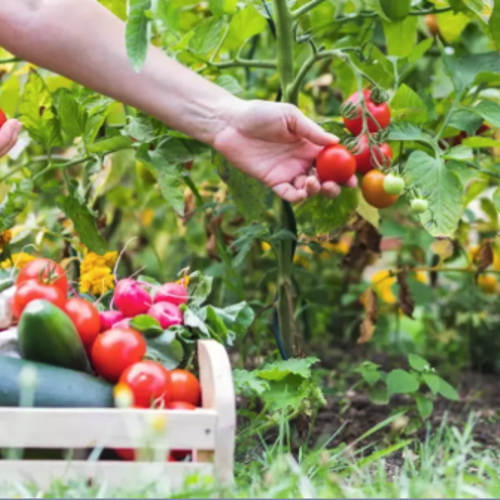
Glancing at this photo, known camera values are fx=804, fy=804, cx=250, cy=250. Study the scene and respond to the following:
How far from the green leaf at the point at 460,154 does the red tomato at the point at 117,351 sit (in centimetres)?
77

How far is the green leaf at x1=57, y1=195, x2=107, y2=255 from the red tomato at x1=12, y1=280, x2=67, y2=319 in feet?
1.65

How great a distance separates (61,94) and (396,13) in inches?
30.6

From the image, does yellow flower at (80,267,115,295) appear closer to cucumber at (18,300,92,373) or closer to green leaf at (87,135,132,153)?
green leaf at (87,135,132,153)

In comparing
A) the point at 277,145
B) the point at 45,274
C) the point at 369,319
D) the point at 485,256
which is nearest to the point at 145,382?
the point at 45,274

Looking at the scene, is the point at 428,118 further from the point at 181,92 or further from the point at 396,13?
the point at 181,92

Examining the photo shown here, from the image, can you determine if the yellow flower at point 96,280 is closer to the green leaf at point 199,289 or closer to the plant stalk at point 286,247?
the green leaf at point 199,289

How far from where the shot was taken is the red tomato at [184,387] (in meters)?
1.33

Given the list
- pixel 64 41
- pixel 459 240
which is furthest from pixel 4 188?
pixel 459 240

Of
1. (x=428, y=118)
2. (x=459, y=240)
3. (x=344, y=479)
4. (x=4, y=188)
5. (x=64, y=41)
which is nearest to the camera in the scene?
(x=344, y=479)

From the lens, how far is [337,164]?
5.19 ft

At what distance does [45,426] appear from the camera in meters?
1.16

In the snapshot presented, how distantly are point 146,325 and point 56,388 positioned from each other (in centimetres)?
21

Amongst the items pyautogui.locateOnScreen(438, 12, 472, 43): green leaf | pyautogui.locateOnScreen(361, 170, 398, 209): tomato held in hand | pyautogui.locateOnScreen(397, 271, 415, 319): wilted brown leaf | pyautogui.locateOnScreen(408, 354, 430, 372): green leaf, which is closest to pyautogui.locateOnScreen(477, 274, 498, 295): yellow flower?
pyautogui.locateOnScreen(397, 271, 415, 319): wilted brown leaf

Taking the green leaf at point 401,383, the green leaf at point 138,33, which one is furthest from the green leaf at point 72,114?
the green leaf at point 401,383
